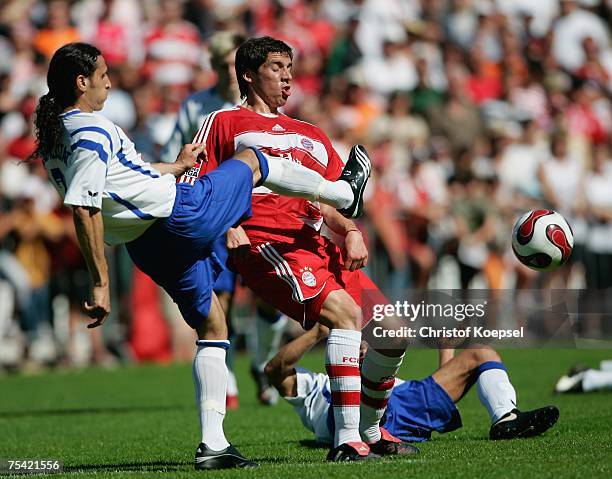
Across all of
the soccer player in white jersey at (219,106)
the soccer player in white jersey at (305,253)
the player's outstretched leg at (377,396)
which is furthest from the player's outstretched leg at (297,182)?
the soccer player in white jersey at (219,106)

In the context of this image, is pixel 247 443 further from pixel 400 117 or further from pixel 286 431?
pixel 400 117

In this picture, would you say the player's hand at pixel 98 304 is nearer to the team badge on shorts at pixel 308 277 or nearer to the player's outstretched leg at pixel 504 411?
the team badge on shorts at pixel 308 277

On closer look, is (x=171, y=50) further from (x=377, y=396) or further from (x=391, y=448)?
(x=391, y=448)

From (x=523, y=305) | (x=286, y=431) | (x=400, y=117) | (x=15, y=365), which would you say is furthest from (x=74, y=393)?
(x=400, y=117)

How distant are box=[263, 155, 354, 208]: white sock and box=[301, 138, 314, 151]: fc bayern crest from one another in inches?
29.4

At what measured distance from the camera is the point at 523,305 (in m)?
14.9

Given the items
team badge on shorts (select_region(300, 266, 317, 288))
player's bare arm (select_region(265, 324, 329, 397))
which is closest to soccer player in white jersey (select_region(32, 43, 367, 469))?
team badge on shorts (select_region(300, 266, 317, 288))

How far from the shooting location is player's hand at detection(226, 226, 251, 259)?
679 cm

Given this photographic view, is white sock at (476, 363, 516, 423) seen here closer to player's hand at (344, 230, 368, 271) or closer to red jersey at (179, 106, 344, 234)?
player's hand at (344, 230, 368, 271)

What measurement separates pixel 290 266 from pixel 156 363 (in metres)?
9.36

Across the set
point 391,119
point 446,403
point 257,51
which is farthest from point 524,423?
point 391,119

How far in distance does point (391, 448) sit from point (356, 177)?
1596mm

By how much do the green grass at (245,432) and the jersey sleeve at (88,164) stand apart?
1.49 meters

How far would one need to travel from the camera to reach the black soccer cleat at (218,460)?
20.6 feet
